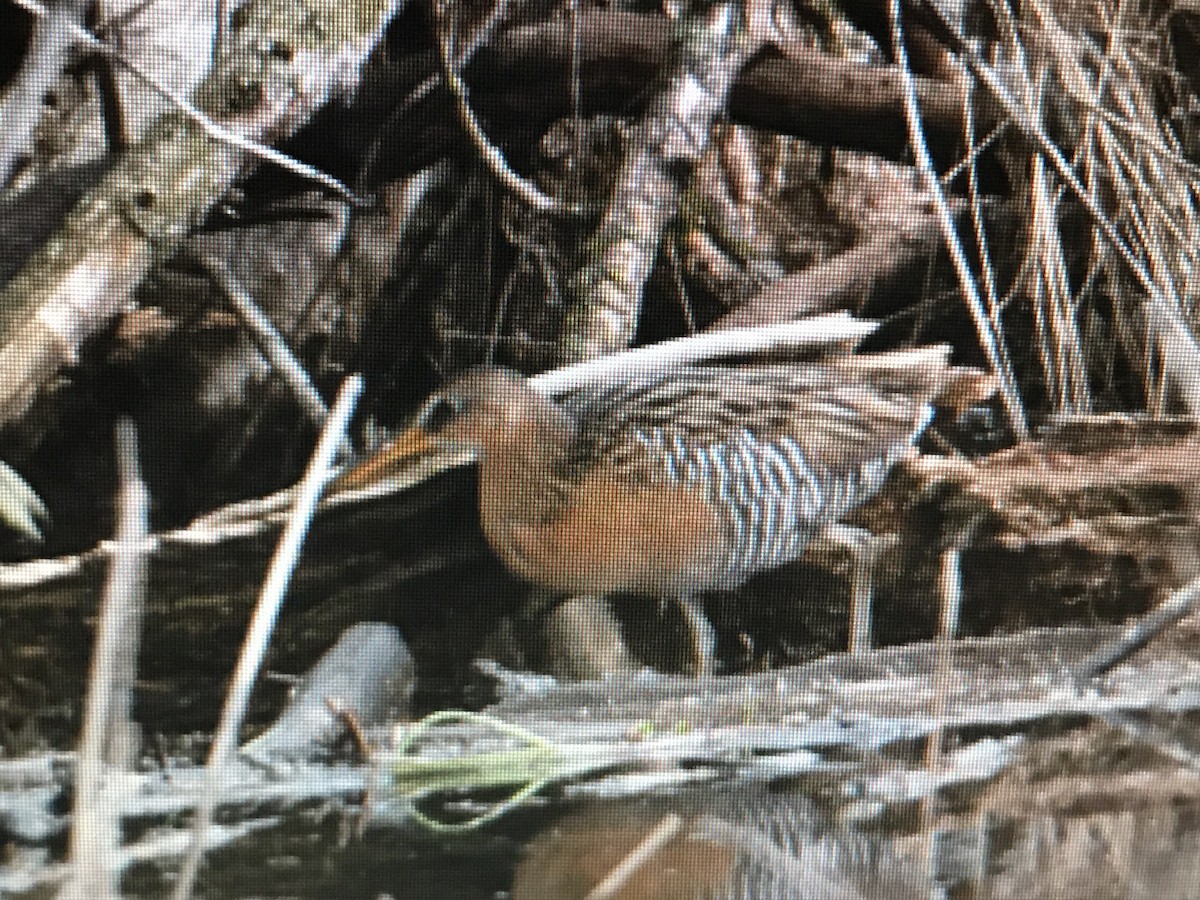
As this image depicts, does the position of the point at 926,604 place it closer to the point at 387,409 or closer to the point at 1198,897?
the point at 1198,897

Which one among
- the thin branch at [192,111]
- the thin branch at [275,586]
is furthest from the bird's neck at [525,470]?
the thin branch at [192,111]

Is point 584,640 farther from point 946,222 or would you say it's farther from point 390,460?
point 946,222

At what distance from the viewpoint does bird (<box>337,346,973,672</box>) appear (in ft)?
2.65

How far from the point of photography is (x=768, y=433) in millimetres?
864

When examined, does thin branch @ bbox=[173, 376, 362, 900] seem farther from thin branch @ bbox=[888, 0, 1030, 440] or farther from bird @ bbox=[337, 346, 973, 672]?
thin branch @ bbox=[888, 0, 1030, 440]

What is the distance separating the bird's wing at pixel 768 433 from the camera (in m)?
0.82

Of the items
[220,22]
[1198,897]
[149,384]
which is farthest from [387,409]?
[1198,897]

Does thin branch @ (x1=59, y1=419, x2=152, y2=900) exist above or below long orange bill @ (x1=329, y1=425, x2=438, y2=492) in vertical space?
below

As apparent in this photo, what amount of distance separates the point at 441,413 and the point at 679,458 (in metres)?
0.18

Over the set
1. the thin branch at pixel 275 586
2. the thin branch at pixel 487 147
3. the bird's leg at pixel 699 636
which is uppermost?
the thin branch at pixel 487 147

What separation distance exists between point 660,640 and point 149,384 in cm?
38

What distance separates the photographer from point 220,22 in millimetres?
779

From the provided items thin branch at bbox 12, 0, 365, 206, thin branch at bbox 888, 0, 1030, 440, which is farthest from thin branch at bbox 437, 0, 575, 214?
thin branch at bbox 888, 0, 1030, 440

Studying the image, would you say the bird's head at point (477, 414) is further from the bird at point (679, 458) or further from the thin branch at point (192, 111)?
the thin branch at point (192, 111)
